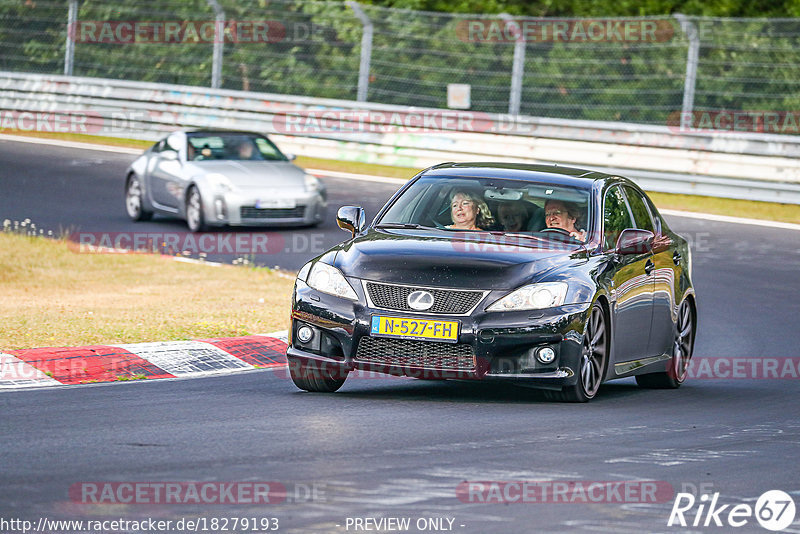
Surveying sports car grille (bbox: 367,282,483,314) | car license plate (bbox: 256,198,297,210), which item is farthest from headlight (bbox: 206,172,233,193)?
sports car grille (bbox: 367,282,483,314)

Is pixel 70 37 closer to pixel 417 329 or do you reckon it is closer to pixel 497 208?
pixel 497 208

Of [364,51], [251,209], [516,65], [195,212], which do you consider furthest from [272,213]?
[364,51]

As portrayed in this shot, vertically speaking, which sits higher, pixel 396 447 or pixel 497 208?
pixel 497 208

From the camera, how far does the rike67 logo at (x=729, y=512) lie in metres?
6.28

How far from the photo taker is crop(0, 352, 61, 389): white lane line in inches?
378

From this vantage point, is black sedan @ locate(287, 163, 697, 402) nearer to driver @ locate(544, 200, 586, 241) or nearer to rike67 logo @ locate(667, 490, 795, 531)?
driver @ locate(544, 200, 586, 241)

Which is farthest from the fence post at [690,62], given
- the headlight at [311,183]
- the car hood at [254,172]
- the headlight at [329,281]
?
the headlight at [329,281]

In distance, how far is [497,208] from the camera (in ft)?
33.8

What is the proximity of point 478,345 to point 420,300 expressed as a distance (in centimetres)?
43

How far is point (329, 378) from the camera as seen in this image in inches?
381

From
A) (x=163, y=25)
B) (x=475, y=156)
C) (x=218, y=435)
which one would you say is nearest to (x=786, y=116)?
(x=475, y=156)

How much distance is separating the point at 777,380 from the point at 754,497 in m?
4.82

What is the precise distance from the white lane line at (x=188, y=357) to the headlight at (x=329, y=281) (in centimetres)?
148

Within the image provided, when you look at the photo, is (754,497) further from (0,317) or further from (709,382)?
(0,317)
